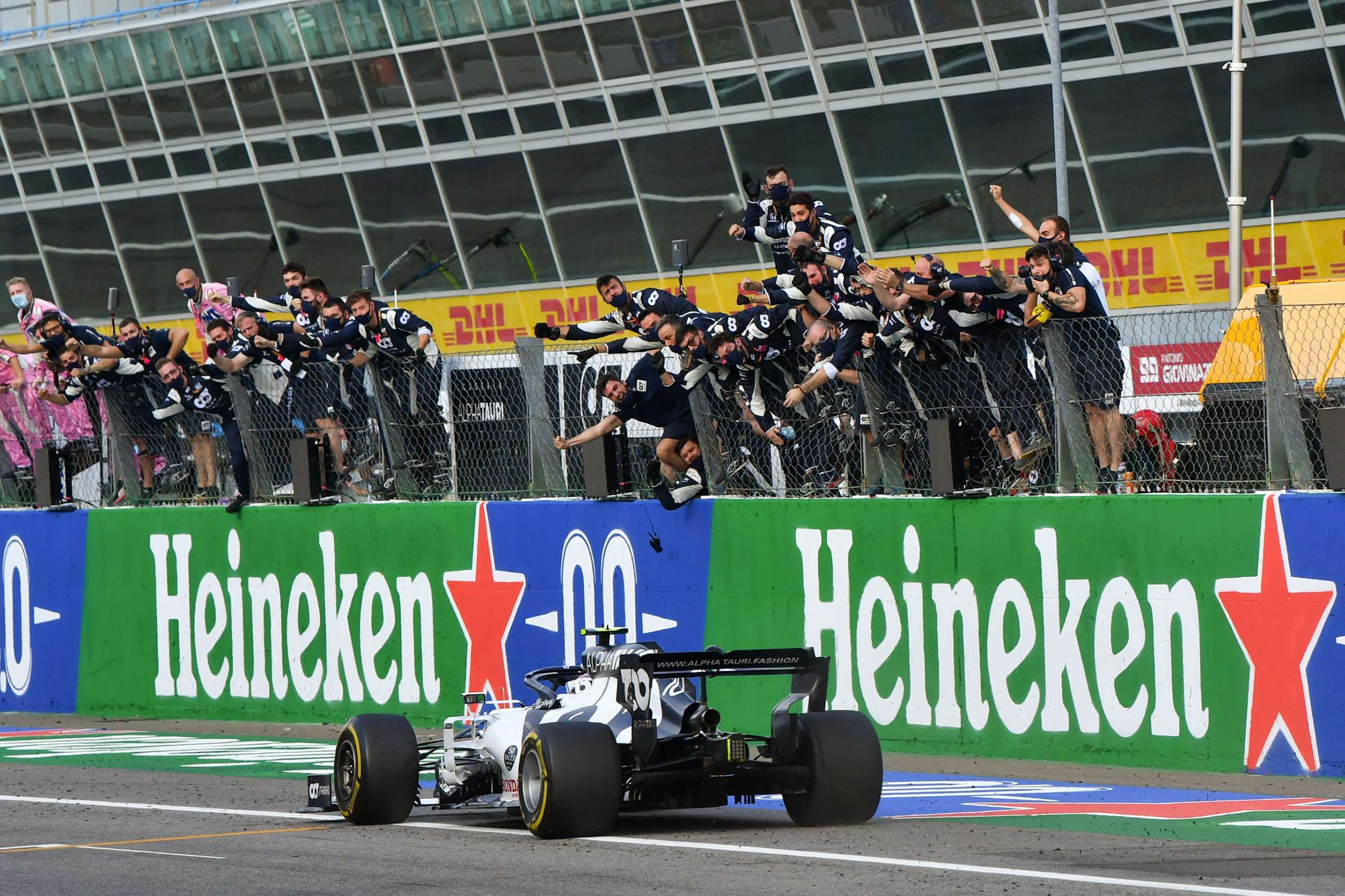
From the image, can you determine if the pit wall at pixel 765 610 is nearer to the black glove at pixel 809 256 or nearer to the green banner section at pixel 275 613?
the green banner section at pixel 275 613

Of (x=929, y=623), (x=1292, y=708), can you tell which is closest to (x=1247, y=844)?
(x=1292, y=708)

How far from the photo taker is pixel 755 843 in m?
9.37

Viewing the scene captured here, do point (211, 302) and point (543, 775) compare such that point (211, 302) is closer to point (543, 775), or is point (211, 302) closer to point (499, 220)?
point (543, 775)

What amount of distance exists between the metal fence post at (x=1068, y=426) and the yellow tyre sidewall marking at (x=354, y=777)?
14.0 ft

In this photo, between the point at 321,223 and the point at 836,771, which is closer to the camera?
the point at 836,771

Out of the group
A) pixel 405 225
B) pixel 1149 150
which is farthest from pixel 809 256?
pixel 405 225

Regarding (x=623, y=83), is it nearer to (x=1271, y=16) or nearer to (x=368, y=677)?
(x=1271, y=16)

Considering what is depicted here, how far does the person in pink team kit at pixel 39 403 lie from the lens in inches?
714

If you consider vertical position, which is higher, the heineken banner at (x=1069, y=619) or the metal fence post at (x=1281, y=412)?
the metal fence post at (x=1281, y=412)

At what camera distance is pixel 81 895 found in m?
8.15

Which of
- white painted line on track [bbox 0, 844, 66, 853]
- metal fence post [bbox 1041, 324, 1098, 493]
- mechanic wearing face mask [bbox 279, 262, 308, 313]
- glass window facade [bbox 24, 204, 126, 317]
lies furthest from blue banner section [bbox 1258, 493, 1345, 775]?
glass window facade [bbox 24, 204, 126, 317]

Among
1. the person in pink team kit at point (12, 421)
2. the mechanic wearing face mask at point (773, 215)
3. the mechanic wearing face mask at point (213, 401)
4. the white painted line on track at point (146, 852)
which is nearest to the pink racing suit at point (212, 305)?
the mechanic wearing face mask at point (213, 401)

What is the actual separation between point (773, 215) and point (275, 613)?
511cm

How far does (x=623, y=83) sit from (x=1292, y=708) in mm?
31643
